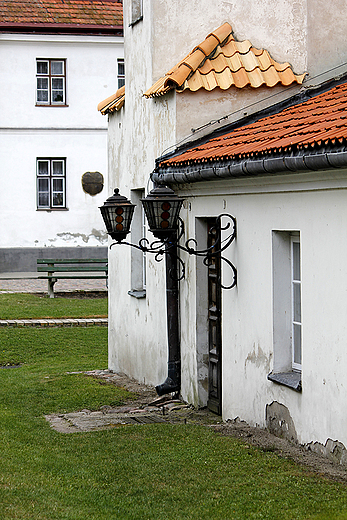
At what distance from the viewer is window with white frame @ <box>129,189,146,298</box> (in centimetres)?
1148

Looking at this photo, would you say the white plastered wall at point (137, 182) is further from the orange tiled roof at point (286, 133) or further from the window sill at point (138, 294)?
the orange tiled roof at point (286, 133)

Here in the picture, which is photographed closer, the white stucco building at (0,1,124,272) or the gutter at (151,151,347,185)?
the gutter at (151,151,347,185)

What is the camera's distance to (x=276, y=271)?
708 centimetres

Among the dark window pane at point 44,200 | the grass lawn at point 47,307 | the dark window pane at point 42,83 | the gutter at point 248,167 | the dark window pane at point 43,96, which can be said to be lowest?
the grass lawn at point 47,307

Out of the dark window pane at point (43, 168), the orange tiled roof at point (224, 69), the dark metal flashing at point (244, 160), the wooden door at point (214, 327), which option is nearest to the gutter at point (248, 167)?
the dark metal flashing at point (244, 160)

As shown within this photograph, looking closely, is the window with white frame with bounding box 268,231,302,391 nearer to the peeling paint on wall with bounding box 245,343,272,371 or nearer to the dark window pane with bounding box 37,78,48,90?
the peeling paint on wall with bounding box 245,343,272,371

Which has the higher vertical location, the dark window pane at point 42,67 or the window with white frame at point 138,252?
the dark window pane at point 42,67

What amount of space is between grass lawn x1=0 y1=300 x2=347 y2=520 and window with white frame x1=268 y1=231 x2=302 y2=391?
88 centimetres

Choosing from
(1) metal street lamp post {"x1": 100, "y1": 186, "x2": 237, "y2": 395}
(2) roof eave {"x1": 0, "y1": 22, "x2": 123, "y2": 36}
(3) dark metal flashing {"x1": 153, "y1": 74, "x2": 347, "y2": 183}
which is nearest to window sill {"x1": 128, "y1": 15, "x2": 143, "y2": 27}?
(3) dark metal flashing {"x1": 153, "y1": 74, "x2": 347, "y2": 183}

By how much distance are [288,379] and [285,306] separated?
652 millimetres

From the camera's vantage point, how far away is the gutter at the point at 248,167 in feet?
18.5

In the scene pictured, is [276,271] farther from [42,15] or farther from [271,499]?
[42,15]

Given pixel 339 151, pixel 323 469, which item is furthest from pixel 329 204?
pixel 323 469

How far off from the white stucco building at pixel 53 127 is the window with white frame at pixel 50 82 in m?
0.03
